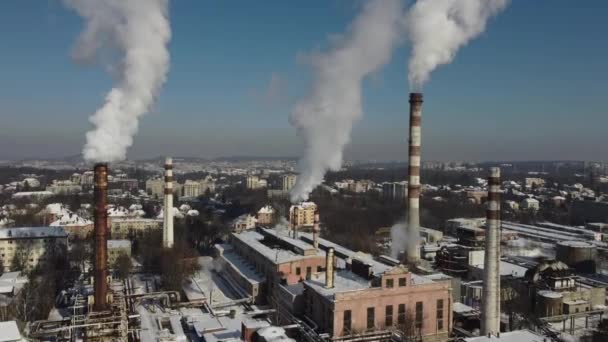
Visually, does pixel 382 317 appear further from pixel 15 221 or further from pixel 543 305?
pixel 15 221

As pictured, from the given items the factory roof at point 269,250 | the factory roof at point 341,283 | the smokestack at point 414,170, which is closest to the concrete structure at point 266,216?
the factory roof at point 269,250

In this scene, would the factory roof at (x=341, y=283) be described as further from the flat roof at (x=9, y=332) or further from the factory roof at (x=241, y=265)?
the flat roof at (x=9, y=332)

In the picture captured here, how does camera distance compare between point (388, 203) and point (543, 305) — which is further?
point (388, 203)

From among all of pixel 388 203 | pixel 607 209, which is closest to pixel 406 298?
pixel 607 209

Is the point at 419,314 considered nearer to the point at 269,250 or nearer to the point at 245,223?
the point at 269,250

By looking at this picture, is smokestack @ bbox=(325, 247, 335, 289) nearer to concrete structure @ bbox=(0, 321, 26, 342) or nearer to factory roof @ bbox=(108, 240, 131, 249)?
concrete structure @ bbox=(0, 321, 26, 342)

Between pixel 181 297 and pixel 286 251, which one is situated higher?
pixel 286 251

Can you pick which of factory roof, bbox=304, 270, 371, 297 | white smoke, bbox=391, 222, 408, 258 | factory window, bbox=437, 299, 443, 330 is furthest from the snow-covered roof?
factory window, bbox=437, 299, 443, 330

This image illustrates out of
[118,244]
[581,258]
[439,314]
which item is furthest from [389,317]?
[118,244]
